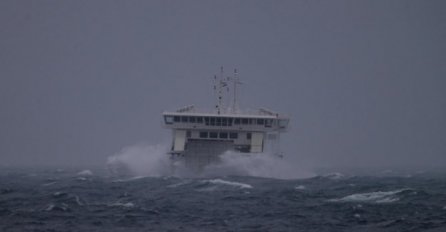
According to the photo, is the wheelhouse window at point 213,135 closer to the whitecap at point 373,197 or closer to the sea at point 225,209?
the sea at point 225,209

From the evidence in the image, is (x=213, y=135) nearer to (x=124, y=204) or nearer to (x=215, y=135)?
(x=215, y=135)

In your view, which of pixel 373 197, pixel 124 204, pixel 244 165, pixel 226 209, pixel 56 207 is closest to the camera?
pixel 226 209

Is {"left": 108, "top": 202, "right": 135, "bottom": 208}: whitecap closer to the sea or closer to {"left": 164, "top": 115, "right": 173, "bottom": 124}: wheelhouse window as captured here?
the sea

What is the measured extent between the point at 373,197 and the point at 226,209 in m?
10.6

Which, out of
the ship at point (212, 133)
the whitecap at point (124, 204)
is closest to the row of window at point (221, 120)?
the ship at point (212, 133)

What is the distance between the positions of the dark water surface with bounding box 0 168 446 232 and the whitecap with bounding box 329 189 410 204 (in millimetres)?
63

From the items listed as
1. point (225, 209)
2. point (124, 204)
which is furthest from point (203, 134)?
point (225, 209)

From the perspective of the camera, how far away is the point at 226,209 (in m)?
39.4

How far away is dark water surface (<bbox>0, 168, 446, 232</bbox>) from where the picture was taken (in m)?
32.8

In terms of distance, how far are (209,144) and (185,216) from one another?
33940 millimetres

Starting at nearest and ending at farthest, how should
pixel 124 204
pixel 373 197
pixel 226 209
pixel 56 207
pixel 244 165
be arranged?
pixel 226 209
pixel 56 207
pixel 124 204
pixel 373 197
pixel 244 165

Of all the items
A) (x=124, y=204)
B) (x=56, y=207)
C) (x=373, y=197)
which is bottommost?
(x=56, y=207)

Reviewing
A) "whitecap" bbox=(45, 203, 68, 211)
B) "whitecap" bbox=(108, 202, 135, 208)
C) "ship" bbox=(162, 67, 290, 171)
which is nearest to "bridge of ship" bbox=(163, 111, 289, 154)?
"ship" bbox=(162, 67, 290, 171)

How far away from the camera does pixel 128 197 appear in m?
47.3
